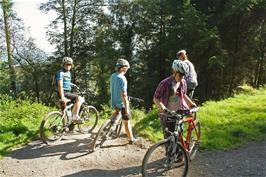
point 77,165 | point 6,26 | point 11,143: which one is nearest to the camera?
point 77,165

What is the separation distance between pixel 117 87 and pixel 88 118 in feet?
7.60

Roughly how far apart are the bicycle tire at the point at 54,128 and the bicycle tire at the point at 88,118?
2.94ft

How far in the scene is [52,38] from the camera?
33969 millimetres

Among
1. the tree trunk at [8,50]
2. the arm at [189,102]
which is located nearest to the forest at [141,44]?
the tree trunk at [8,50]

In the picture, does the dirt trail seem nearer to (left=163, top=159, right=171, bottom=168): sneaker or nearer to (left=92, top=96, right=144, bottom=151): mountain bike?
(left=92, top=96, right=144, bottom=151): mountain bike

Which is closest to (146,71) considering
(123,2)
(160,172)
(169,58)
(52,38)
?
(169,58)

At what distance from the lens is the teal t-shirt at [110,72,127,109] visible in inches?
335

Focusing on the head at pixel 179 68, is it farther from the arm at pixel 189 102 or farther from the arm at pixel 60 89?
the arm at pixel 60 89

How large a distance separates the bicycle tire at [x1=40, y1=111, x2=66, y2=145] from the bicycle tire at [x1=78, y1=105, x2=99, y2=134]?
897 millimetres

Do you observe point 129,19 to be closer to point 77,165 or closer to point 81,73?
point 81,73

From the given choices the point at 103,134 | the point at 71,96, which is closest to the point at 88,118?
the point at 71,96

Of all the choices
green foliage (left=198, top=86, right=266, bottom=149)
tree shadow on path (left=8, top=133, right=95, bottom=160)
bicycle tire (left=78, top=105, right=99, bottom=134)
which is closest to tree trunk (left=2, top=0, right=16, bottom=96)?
bicycle tire (left=78, top=105, right=99, bottom=134)

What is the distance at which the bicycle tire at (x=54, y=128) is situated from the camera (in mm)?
9297

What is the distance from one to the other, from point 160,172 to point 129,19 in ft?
96.2
